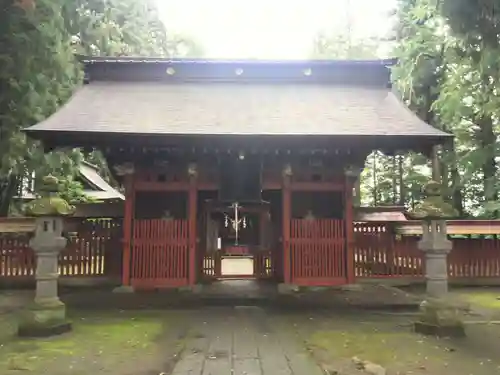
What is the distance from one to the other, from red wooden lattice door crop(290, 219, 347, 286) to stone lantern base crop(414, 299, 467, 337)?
117 inches

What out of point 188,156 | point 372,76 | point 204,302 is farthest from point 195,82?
point 204,302

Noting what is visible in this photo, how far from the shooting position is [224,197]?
32.3 ft

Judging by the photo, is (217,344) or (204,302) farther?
(204,302)

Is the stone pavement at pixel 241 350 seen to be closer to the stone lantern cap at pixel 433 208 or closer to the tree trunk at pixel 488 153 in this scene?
the stone lantern cap at pixel 433 208

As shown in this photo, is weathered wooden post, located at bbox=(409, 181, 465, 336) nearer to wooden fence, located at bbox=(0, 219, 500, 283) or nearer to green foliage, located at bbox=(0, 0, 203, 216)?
wooden fence, located at bbox=(0, 219, 500, 283)

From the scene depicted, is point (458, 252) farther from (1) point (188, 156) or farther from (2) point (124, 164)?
(2) point (124, 164)

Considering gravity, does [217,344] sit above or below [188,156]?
below

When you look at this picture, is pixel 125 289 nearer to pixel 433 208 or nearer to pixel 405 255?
pixel 433 208

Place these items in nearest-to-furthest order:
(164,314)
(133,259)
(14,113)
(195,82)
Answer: (164,314) < (133,259) < (14,113) < (195,82)

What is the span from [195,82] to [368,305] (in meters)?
6.96

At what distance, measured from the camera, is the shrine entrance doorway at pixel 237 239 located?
1109 centimetres

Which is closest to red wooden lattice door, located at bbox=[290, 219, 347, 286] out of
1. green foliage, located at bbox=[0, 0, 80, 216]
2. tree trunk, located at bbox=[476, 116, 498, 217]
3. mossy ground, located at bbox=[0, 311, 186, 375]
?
mossy ground, located at bbox=[0, 311, 186, 375]

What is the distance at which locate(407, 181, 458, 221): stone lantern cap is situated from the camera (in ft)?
23.4

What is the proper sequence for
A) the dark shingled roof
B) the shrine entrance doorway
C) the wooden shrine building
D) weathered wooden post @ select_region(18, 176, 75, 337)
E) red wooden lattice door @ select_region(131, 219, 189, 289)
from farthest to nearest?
the shrine entrance doorway → red wooden lattice door @ select_region(131, 219, 189, 289) → the dark shingled roof → the wooden shrine building → weathered wooden post @ select_region(18, 176, 75, 337)
